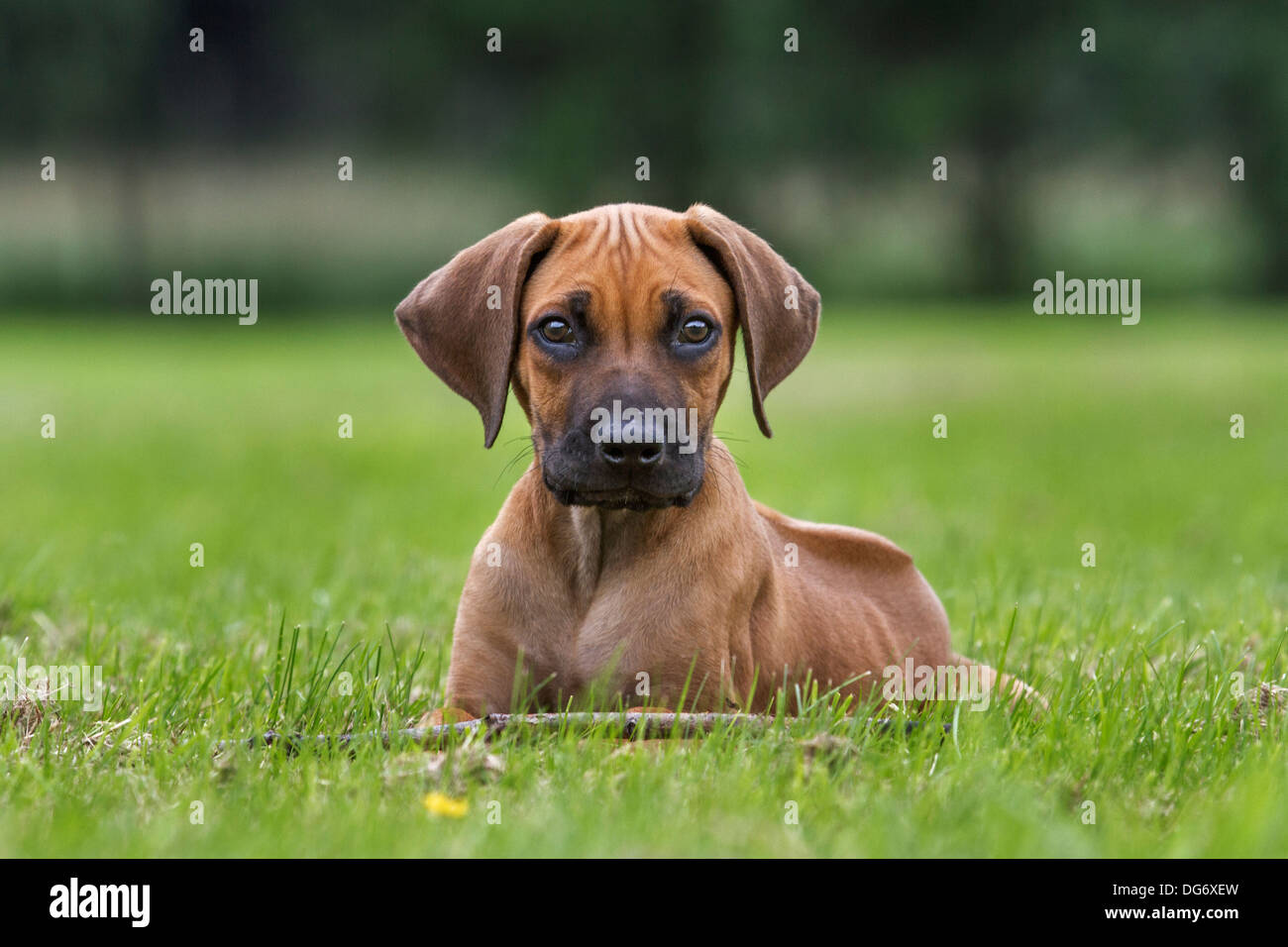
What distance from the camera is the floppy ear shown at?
4.82 metres

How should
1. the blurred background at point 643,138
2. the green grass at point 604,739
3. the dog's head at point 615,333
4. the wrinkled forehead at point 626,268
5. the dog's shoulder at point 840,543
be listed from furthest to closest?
1. the blurred background at point 643,138
2. the dog's shoulder at point 840,543
3. the wrinkled forehead at point 626,268
4. the dog's head at point 615,333
5. the green grass at point 604,739

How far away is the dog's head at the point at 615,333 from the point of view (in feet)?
14.3

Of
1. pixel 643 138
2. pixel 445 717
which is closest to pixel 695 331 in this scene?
pixel 445 717

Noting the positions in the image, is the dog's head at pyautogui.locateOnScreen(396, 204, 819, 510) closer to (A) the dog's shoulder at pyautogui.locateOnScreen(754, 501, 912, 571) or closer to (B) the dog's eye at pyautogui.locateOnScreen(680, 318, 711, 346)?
(B) the dog's eye at pyautogui.locateOnScreen(680, 318, 711, 346)

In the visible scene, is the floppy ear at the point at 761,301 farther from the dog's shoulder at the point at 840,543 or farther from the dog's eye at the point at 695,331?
the dog's shoulder at the point at 840,543

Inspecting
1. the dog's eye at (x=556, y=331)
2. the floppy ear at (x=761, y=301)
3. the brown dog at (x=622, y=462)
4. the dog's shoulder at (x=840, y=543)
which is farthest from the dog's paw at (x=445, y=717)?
the dog's shoulder at (x=840, y=543)

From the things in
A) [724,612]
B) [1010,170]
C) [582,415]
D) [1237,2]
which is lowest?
[724,612]

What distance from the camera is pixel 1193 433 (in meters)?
15.2

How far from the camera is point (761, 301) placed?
4.88 m

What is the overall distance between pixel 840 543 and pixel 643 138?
30.6 meters

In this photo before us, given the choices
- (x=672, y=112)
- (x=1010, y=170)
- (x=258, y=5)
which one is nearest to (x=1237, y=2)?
(x=1010, y=170)

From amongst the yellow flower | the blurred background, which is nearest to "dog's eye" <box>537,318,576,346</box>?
the yellow flower
